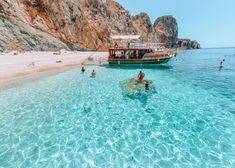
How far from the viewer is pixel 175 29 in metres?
191

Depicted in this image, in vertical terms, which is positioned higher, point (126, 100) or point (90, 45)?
point (90, 45)

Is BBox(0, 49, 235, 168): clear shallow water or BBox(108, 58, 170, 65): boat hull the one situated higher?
BBox(108, 58, 170, 65): boat hull

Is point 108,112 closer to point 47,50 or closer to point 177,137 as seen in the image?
point 177,137

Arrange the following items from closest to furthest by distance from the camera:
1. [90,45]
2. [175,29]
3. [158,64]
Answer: [158,64]
[90,45]
[175,29]

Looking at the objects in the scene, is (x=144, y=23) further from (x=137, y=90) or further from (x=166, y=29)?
(x=137, y=90)

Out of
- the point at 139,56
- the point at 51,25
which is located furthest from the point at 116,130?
the point at 51,25

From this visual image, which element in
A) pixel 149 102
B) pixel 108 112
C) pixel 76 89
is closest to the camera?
pixel 108 112

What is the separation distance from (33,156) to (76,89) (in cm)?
1113

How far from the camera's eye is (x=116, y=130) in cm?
959

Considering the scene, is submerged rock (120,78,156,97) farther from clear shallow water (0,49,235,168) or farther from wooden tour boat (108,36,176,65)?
wooden tour boat (108,36,176,65)

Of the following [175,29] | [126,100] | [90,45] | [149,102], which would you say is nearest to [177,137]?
[149,102]

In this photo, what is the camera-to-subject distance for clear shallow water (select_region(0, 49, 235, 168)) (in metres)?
7.27

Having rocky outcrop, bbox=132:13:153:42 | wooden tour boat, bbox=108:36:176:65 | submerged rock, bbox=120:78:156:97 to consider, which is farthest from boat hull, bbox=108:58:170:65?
rocky outcrop, bbox=132:13:153:42

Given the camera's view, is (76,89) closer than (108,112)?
No
